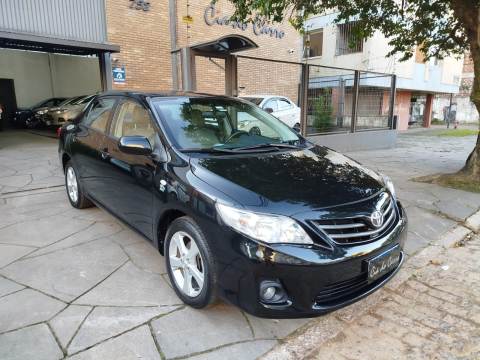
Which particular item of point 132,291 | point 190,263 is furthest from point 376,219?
point 132,291

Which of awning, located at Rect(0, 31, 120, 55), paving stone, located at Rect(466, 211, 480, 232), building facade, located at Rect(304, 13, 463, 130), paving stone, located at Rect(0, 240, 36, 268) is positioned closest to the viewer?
paving stone, located at Rect(0, 240, 36, 268)

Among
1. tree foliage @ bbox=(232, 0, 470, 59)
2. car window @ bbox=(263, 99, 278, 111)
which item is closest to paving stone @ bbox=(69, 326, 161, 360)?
tree foliage @ bbox=(232, 0, 470, 59)

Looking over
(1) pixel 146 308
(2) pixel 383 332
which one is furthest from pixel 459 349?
(1) pixel 146 308

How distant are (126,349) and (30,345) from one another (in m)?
0.61

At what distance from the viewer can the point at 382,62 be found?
18750 millimetres

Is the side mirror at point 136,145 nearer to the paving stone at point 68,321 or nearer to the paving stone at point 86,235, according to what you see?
the paving stone at point 68,321

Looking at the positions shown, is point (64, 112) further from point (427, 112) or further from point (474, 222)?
point (427, 112)

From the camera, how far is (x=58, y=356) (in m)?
2.25

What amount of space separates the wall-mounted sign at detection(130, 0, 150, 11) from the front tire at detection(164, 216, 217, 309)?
35.0 ft

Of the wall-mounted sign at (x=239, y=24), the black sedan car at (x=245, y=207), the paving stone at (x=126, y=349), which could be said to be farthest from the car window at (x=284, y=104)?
the paving stone at (x=126, y=349)

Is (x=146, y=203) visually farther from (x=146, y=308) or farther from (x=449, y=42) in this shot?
(x=449, y=42)

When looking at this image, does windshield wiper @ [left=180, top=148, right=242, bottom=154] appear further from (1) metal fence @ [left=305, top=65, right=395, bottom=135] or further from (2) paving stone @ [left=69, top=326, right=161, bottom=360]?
(1) metal fence @ [left=305, top=65, right=395, bottom=135]

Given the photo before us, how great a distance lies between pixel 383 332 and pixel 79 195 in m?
3.82

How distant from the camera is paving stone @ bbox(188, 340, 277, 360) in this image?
90.6 inches
